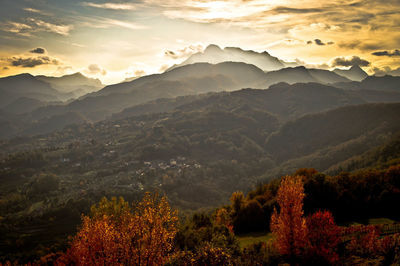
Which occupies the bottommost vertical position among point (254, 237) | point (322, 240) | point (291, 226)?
point (254, 237)

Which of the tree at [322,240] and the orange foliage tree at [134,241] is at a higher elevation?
the orange foliage tree at [134,241]

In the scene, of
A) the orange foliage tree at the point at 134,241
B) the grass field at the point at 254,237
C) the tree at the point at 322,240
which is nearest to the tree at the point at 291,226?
the tree at the point at 322,240

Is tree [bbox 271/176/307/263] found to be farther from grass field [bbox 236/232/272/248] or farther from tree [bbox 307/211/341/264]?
grass field [bbox 236/232/272/248]

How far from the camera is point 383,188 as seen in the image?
263ft

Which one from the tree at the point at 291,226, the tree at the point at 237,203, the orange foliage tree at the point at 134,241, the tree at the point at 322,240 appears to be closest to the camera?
the orange foliage tree at the point at 134,241

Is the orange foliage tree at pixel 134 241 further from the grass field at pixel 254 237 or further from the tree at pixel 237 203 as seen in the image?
the tree at pixel 237 203

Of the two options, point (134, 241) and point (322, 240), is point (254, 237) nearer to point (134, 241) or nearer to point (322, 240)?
point (322, 240)

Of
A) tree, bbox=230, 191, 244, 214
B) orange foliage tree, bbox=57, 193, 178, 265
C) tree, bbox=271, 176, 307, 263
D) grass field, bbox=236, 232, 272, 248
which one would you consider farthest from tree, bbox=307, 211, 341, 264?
tree, bbox=230, 191, 244, 214

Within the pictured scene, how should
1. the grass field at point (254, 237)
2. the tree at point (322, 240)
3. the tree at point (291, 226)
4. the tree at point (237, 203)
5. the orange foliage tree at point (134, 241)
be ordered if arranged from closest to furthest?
the orange foliage tree at point (134, 241) < the tree at point (322, 240) < the tree at point (291, 226) < the grass field at point (254, 237) < the tree at point (237, 203)

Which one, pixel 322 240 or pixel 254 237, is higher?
pixel 322 240

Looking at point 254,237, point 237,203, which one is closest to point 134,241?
point 254,237

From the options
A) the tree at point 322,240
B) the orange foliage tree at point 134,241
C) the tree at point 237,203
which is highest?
the orange foliage tree at point 134,241

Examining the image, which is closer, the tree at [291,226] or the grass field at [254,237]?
the tree at [291,226]

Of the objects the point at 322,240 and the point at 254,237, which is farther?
the point at 254,237
